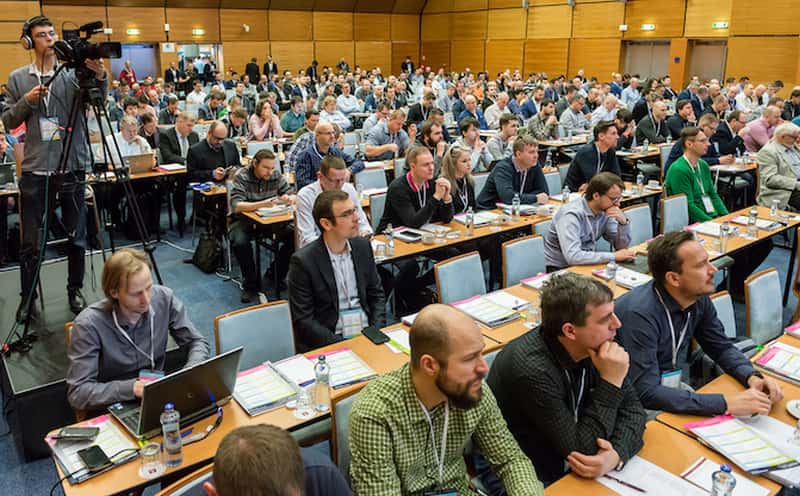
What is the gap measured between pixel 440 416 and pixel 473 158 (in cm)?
633

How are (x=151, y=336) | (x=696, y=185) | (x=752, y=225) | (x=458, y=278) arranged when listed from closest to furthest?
(x=151, y=336) → (x=458, y=278) → (x=752, y=225) → (x=696, y=185)

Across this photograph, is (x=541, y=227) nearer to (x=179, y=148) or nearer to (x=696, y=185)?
(x=696, y=185)

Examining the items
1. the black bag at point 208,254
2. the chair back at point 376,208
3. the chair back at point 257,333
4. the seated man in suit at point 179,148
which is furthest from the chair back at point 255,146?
the chair back at point 257,333

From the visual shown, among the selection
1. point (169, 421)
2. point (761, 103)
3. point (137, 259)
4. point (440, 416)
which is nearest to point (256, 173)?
point (137, 259)

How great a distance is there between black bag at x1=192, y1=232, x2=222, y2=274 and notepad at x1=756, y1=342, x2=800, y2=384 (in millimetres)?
5186

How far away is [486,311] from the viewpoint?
384 cm

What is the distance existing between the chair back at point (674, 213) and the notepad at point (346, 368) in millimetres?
3803

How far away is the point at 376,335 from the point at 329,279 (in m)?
0.53

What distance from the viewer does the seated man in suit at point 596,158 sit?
7184mm

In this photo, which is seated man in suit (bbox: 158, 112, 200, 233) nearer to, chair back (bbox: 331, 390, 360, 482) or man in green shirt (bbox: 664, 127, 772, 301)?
man in green shirt (bbox: 664, 127, 772, 301)

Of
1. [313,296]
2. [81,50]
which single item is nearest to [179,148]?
[81,50]

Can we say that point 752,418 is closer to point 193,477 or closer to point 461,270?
point 461,270

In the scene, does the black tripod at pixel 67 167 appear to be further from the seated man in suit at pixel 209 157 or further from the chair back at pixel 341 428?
the seated man in suit at pixel 209 157

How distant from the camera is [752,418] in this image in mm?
2760
